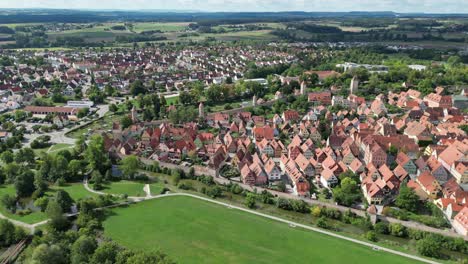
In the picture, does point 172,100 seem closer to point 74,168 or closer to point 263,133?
point 263,133

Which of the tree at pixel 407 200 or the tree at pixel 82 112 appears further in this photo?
the tree at pixel 82 112

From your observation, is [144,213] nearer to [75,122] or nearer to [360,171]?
[360,171]

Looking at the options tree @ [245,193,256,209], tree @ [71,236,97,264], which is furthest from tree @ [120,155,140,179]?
tree @ [71,236,97,264]

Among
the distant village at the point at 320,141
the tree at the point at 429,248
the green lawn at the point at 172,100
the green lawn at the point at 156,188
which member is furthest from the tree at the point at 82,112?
the tree at the point at 429,248

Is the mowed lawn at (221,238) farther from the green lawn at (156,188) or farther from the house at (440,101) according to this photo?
the house at (440,101)

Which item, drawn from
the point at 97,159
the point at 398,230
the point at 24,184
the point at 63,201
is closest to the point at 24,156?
the point at 24,184

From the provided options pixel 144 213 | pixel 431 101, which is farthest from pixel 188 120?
pixel 431 101

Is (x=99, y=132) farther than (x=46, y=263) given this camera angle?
Yes
